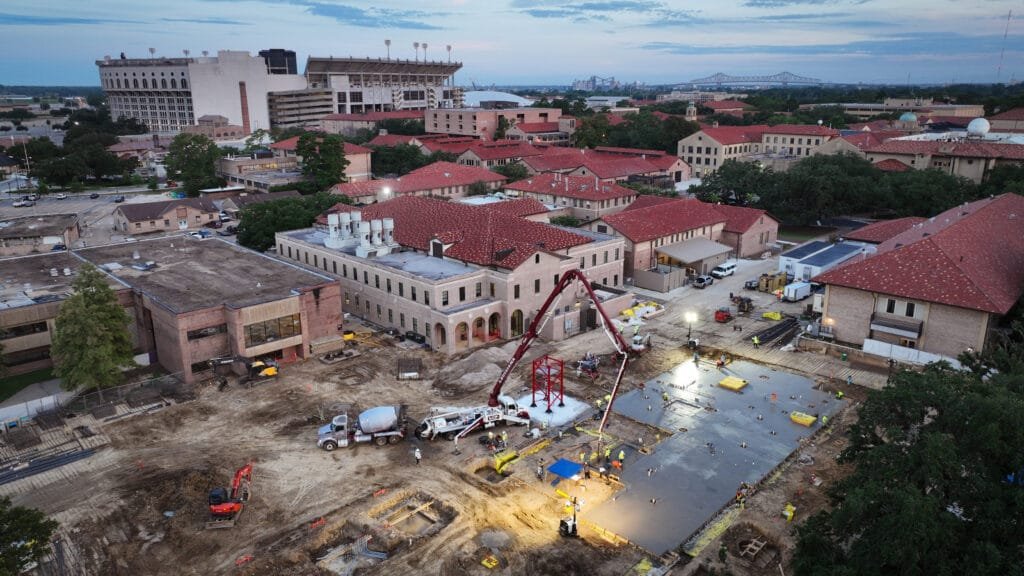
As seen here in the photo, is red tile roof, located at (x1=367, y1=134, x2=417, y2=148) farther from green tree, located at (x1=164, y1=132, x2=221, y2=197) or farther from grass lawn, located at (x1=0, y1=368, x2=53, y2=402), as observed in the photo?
grass lawn, located at (x1=0, y1=368, x2=53, y2=402)

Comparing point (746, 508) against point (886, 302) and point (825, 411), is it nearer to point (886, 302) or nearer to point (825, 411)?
point (825, 411)

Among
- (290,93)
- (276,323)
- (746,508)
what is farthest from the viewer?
(290,93)

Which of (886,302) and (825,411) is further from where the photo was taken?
(886,302)

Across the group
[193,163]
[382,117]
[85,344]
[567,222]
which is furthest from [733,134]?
[85,344]

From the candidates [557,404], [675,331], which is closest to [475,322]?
[557,404]

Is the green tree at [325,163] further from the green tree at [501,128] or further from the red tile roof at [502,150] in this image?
the green tree at [501,128]
